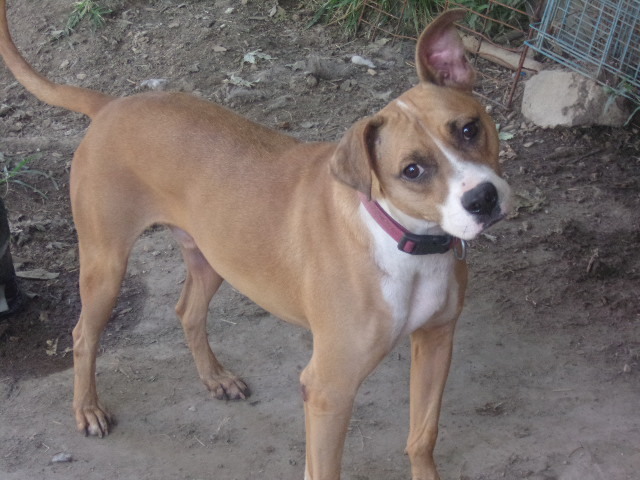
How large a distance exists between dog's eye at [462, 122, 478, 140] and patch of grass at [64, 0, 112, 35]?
19.5ft

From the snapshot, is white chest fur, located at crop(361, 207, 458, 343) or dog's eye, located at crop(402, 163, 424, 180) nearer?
dog's eye, located at crop(402, 163, 424, 180)

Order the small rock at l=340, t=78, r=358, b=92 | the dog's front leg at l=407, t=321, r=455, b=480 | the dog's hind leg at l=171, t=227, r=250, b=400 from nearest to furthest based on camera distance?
the dog's front leg at l=407, t=321, r=455, b=480, the dog's hind leg at l=171, t=227, r=250, b=400, the small rock at l=340, t=78, r=358, b=92

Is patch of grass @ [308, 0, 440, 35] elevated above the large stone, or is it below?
below

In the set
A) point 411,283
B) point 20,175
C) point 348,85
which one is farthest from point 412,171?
point 348,85

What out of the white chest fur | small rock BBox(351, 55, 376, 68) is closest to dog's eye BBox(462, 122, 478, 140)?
the white chest fur

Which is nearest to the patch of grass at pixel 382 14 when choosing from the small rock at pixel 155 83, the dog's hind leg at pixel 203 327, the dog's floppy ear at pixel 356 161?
the small rock at pixel 155 83

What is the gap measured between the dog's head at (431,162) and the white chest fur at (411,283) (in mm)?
118

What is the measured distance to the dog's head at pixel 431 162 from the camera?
2.81 meters

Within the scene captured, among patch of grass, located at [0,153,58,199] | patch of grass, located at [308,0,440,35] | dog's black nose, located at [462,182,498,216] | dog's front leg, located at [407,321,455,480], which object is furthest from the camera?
patch of grass, located at [308,0,440,35]

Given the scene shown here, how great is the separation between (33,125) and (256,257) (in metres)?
4.12

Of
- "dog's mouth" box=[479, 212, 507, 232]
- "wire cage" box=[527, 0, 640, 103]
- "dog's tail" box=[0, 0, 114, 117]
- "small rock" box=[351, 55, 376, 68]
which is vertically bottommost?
"small rock" box=[351, 55, 376, 68]

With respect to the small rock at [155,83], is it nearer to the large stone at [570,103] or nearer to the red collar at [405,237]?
the large stone at [570,103]

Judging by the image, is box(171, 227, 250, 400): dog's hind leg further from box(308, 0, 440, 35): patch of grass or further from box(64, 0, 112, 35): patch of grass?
box(64, 0, 112, 35): patch of grass

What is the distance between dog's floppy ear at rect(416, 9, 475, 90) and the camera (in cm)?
322
